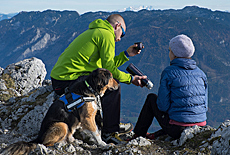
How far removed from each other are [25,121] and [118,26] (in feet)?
13.5

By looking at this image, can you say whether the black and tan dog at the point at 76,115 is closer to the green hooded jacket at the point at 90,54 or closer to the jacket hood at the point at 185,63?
the green hooded jacket at the point at 90,54

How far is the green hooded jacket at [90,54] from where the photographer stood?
512 cm

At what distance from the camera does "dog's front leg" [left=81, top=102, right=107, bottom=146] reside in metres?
4.90

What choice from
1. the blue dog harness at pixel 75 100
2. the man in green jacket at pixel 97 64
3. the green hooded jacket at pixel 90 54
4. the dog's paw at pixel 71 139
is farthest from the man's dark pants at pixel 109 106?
the dog's paw at pixel 71 139

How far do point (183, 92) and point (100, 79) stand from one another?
1912 mm

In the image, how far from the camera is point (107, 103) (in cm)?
540

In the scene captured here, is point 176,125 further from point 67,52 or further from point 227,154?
point 67,52

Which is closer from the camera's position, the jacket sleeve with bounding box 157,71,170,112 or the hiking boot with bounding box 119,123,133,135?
the jacket sleeve with bounding box 157,71,170,112

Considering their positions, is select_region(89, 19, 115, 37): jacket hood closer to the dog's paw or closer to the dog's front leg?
the dog's front leg

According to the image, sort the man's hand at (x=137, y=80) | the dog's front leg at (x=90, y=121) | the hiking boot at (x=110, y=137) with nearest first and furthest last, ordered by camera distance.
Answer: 1. the dog's front leg at (x=90, y=121)
2. the hiking boot at (x=110, y=137)
3. the man's hand at (x=137, y=80)

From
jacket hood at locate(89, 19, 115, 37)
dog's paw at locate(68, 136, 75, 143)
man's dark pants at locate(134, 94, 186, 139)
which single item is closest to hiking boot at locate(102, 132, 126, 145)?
man's dark pants at locate(134, 94, 186, 139)

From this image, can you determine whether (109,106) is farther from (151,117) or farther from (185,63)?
(185,63)

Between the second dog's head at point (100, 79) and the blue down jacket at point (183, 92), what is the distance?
1.29m

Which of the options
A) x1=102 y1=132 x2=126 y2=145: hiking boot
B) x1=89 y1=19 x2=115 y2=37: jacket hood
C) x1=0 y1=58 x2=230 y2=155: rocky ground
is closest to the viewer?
x1=0 y1=58 x2=230 y2=155: rocky ground
